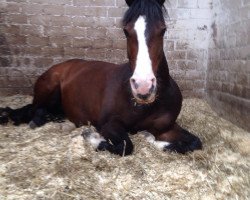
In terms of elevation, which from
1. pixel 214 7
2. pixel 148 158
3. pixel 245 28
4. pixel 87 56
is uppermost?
pixel 214 7

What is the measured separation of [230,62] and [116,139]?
2.32 metres

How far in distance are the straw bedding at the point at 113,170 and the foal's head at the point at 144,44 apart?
58cm

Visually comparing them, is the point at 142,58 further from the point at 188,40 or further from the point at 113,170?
the point at 188,40

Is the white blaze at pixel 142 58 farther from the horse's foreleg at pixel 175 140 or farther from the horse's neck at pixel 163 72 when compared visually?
the horse's foreleg at pixel 175 140

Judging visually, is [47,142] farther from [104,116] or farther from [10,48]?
[10,48]

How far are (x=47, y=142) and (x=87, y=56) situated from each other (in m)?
2.45

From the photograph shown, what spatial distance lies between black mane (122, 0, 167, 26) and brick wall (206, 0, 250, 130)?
1.67 m

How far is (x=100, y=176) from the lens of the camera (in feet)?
8.27

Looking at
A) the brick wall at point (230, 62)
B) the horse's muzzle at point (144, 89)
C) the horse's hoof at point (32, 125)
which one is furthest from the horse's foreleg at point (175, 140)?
the horse's hoof at point (32, 125)

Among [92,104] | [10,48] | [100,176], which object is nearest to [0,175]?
[100,176]

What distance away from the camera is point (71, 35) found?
525cm

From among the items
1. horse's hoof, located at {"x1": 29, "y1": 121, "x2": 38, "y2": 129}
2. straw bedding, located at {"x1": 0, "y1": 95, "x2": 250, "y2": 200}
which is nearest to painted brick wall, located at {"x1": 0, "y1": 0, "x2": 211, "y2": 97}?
horse's hoof, located at {"x1": 29, "y1": 121, "x2": 38, "y2": 129}

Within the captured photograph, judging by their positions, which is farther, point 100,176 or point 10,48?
point 10,48

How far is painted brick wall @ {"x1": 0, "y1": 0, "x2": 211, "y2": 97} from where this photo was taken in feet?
16.8
